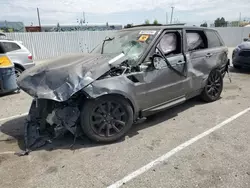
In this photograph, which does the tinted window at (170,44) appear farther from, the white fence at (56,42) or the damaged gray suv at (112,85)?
the white fence at (56,42)

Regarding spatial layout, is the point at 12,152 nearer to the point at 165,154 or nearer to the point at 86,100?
the point at 86,100

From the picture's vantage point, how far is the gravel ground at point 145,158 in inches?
104

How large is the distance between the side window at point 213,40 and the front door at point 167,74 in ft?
4.09

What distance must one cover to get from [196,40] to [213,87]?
4.13 ft

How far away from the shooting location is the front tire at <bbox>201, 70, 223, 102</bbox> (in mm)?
5188

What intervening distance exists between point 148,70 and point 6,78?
443 centimetres

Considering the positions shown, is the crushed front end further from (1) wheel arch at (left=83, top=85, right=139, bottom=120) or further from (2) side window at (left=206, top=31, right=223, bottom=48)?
(2) side window at (left=206, top=31, right=223, bottom=48)

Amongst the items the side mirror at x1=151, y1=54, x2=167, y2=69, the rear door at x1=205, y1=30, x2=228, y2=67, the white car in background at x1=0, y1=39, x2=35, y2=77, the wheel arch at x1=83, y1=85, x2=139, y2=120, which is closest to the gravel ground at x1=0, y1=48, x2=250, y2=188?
the wheel arch at x1=83, y1=85, x2=139, y2=120

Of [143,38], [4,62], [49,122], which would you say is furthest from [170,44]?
[4,62]

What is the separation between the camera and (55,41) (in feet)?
48.3

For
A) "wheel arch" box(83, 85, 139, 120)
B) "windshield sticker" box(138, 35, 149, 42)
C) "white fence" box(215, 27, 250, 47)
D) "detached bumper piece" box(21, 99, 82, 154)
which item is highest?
"white fence" box(215, 27, 250, 47)

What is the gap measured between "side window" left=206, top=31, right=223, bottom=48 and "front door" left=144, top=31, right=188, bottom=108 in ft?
4.09

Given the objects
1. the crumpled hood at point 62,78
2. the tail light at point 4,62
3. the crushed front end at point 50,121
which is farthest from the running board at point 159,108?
the tail light at point 4,62

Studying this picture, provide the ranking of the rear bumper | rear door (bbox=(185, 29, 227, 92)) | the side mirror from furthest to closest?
1. the rear bumper
2. rear door (bbox=(185, 29, 227, 92))
3. the side mirror
